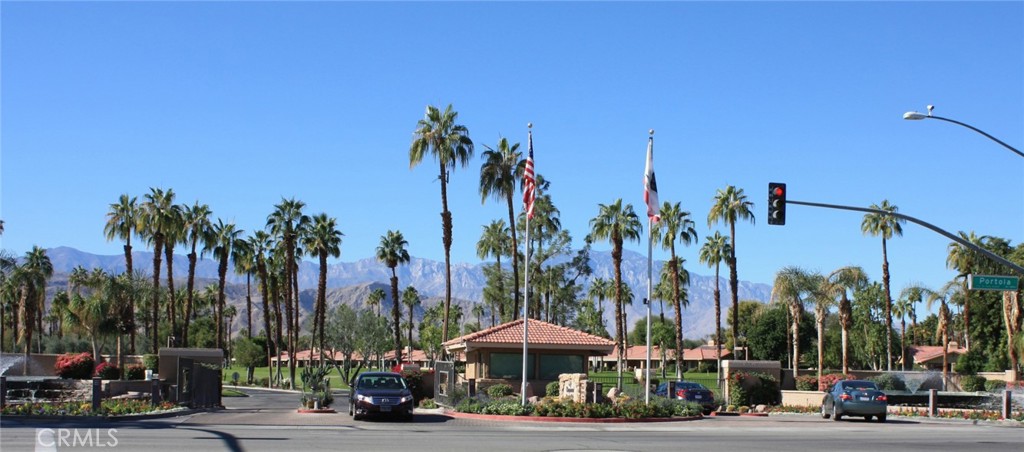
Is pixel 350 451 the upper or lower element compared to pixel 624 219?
lower

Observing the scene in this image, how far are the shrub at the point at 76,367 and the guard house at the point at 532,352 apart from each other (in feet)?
67.2

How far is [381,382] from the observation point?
31906 millimetres

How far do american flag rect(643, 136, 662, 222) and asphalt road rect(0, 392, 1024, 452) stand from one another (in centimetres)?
685

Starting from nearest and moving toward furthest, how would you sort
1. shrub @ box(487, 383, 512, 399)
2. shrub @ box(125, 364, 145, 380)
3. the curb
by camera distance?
the curb, shrub @ box(487, 383, 512, 399), shrub @ box(125, 364, 145, 380)

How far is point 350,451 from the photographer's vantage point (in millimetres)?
19375

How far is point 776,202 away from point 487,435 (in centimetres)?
1066

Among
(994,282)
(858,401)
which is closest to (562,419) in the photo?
(858,401)

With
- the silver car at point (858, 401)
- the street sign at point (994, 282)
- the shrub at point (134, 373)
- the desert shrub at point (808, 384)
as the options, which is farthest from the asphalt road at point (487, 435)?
the shrub at point (134, 373)

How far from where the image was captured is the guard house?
1816 inches

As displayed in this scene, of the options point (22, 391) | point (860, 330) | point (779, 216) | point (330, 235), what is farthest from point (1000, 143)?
point (860, 330)

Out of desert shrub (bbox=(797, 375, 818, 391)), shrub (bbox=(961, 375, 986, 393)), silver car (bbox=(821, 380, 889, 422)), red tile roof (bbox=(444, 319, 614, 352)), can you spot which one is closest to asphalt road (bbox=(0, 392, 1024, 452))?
silver car (bbox=(821, 380, 889, 422))

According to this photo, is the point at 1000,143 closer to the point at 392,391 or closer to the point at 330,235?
the point at 392,391

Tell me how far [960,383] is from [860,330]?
47089 mm

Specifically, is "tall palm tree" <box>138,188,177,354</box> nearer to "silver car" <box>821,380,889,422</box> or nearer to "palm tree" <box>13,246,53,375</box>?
"palm tree" <box>13,246,53,375</box>
